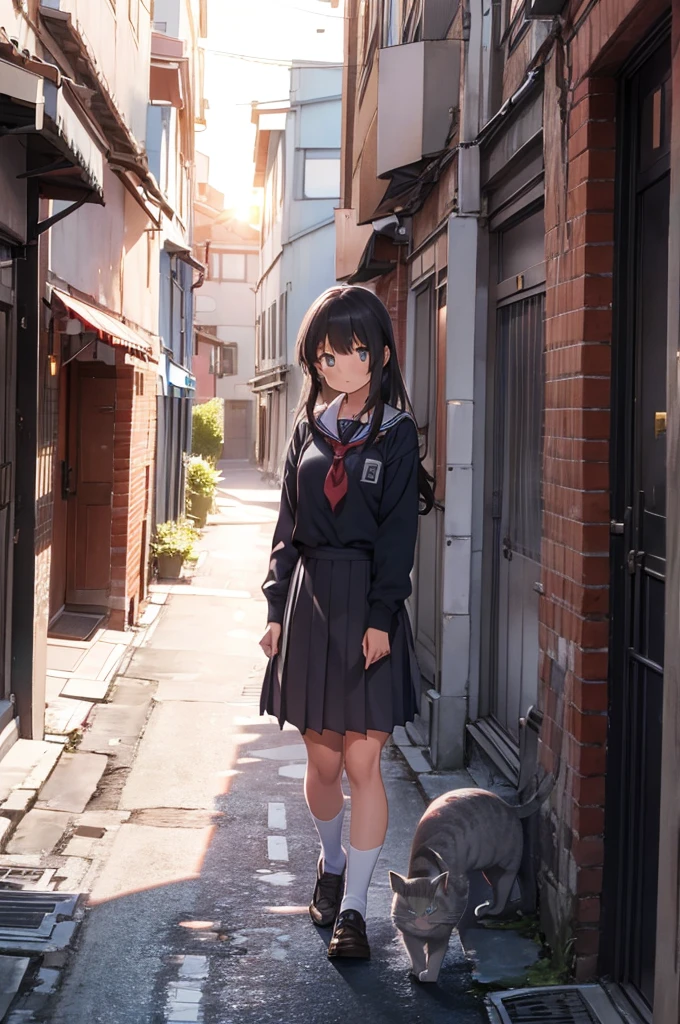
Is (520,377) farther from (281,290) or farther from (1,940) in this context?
(281,290)

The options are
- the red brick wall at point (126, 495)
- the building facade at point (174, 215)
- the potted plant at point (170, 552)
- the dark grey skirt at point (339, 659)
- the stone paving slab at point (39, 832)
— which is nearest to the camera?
the dark grey skirt at point (339, 659)

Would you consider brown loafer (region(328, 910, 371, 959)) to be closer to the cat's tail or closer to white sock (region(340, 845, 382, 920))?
white sock (region(340, 845, 382, 920))

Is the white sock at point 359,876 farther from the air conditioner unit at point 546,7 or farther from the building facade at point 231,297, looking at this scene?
the building facade at point 231,297

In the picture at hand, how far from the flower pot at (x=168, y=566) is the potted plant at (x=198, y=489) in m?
5.87

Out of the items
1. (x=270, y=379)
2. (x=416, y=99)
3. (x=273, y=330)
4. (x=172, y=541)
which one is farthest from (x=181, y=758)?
(x=270, y=379)

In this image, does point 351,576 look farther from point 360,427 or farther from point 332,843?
point 332,843

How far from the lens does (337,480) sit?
3.91m

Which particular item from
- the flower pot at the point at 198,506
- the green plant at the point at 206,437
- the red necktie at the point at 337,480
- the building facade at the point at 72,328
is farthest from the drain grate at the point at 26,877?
the green plant at the point at 206,437

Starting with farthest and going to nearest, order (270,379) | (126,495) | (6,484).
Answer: (270,379)
(126,495)
(6,484)

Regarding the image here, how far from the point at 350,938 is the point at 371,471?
60.1 inches

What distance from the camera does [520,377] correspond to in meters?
5.73

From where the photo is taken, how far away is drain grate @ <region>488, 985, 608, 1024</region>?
343 centimetres

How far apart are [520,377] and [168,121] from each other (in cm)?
1154

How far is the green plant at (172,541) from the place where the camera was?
14227 millimetres
